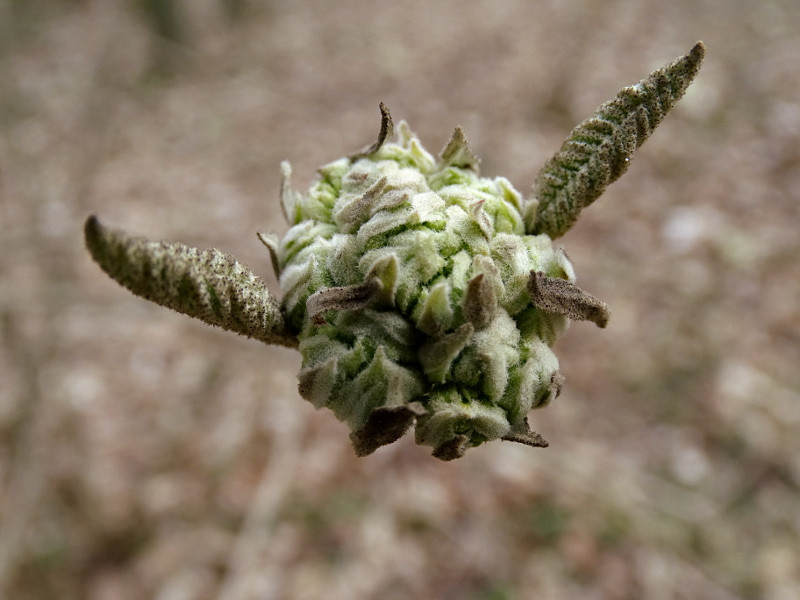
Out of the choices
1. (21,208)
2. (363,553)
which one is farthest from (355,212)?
(21,208)

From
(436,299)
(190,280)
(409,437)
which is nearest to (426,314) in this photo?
(436,299)

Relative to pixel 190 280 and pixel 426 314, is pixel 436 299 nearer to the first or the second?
pixel 426 314

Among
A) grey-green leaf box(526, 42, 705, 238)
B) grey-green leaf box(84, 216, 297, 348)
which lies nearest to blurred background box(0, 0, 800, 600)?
grey-green leaf box(84, 216, 297, 348)

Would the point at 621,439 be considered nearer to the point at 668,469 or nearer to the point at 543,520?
the point at 668,469

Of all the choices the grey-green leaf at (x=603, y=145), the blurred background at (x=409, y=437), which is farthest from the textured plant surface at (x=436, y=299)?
the blurred background at (x=409, y=437)

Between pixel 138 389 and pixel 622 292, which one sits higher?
pixel 622 292

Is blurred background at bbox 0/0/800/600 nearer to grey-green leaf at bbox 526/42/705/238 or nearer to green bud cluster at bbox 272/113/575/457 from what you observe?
green bud cluster at bbox 272/113/575/457
